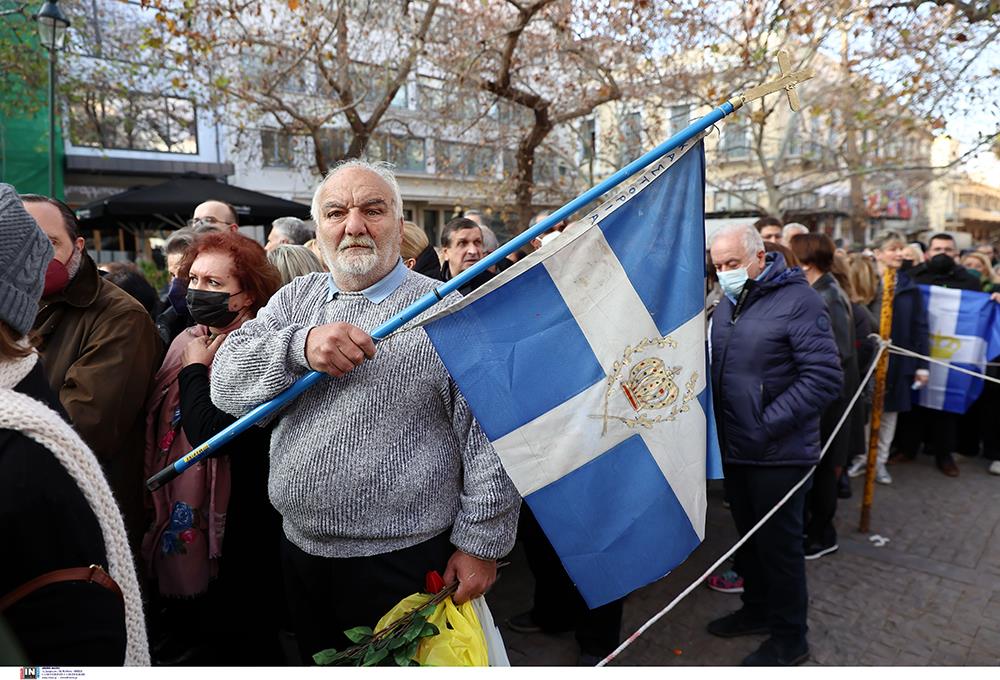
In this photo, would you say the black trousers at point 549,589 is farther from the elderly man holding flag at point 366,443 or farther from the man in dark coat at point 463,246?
the man in dark coat at point 463,246

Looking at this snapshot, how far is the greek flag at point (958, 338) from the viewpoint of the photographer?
5.96m

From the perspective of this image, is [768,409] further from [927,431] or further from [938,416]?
[927,431]

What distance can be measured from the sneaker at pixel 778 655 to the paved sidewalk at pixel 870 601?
4.9 inches

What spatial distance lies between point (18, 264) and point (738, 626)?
3.58 metres

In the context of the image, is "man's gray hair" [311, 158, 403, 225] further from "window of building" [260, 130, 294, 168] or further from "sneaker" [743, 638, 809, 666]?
"window of building" [260, 130, 294, 168]

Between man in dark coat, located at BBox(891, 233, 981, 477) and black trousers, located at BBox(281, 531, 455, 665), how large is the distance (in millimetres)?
5990

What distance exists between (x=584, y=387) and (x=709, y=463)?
2.05 ft

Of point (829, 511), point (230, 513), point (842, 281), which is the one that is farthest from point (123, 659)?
point (842, 281)

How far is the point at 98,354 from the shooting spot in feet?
8.30

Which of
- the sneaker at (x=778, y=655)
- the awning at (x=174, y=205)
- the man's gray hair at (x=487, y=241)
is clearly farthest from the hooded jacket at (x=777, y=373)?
the awning at (x=174, y=205)

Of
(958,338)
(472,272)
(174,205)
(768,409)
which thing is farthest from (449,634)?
(174,205)

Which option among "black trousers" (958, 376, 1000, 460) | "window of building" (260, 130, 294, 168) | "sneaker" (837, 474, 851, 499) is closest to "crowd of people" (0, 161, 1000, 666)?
"sneaker" (837, 474, 851, 499)

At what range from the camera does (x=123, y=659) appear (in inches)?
48.8

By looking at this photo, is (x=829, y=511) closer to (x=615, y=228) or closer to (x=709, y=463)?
(x=709, y=463)
